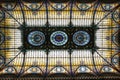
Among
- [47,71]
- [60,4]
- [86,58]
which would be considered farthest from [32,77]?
[60,4]

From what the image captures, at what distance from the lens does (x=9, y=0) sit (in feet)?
68.0

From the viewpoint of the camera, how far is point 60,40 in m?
22.4

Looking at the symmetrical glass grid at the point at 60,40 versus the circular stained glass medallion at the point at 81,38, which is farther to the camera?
the circular stained glass medallion at the point at 81,38

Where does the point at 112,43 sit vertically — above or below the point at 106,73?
above

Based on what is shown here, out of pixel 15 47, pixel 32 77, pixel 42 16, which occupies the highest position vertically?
pixel 42 16

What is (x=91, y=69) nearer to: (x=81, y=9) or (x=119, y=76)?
(x=119, y=76)

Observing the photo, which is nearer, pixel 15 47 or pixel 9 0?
pixel 9 0

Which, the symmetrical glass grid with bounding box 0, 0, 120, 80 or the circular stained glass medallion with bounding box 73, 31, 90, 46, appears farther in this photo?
the circular stained glass medallion with bounding box 73, 31, 90, 46

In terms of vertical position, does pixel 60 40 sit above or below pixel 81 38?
below

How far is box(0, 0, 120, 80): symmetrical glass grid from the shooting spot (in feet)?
70.6

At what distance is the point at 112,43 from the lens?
22375 mm

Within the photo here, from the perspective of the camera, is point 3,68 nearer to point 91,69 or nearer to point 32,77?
point 32,77

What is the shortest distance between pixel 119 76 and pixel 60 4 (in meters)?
7.15

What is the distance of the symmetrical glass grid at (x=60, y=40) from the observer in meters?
21.5
